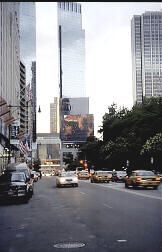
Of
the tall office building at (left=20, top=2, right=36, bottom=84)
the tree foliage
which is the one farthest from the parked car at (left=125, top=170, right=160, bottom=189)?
the tall office building at (left=20, top=2, right=36, bottom=84)

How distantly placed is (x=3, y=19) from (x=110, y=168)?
4197 centimetres

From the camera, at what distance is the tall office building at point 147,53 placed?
106 metres

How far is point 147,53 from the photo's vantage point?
117 m

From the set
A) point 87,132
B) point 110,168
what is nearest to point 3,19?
point 110,168

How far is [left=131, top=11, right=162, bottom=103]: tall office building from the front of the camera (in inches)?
4158

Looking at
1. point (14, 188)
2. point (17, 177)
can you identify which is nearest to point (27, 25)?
point (17, 177)

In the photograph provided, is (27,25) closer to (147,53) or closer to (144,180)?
(147,53)

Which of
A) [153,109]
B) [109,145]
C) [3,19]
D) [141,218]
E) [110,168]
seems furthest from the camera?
[110,168]

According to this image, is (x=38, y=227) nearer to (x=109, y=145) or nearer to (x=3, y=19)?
(x=3, y=19)

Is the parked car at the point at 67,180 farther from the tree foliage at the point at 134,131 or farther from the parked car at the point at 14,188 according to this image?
the tree foliage at the point at 134,131

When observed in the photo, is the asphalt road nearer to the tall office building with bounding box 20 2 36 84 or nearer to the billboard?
the tall office building with bounding box 20 2 36 84

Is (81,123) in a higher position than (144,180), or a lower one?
higher

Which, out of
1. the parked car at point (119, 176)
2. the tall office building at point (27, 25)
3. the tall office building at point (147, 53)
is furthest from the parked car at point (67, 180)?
the tall office building at point (27, 25)

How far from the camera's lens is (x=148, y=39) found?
110562 mm
